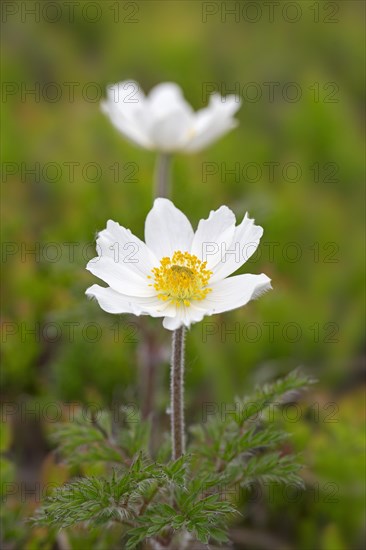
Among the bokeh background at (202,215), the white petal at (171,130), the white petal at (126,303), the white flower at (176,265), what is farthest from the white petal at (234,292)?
the white petal at (171,130)

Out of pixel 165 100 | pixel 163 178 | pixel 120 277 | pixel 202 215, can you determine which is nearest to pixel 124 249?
pixel 120 277

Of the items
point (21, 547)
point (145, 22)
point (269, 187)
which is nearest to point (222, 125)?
point (269, 187)

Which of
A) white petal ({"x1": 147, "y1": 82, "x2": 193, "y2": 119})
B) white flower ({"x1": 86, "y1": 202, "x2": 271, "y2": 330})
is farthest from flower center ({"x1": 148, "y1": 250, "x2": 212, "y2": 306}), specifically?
white petal ({"x1": 147, "y1": 82, "x2": 193, "y2": 119})

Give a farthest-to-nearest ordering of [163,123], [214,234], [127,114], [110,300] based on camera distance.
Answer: [127,114] < [163,123] < [214,234] < [110,300]

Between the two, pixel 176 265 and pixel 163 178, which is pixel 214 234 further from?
pixel 163 178

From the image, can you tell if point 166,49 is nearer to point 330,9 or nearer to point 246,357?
point 330,9
